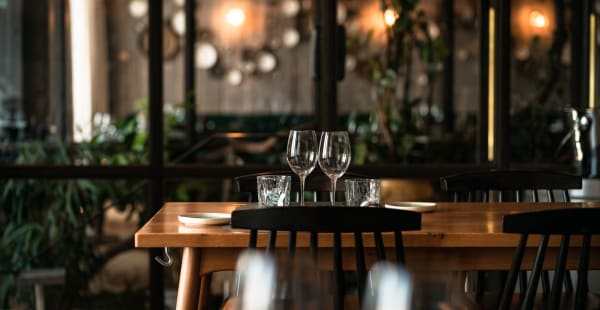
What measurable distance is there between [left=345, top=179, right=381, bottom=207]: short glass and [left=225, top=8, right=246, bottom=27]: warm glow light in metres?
8.09

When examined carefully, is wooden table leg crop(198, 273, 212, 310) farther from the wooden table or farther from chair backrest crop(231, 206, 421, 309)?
chair backrest crop(231, 206, 421, 309)

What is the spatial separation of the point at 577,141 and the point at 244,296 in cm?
277

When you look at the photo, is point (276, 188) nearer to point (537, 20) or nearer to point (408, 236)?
point (408, 236)

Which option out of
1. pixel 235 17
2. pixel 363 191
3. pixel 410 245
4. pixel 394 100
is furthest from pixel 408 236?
pixel 235 17

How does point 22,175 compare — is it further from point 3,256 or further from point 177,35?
point 177,35

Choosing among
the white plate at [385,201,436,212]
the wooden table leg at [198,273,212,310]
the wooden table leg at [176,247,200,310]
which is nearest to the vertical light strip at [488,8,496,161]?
the white plate at [385,201,436,212]

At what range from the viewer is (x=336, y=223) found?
5.62ft

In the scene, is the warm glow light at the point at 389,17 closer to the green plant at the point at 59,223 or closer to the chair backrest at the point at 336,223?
the green plant at the point at 59,223

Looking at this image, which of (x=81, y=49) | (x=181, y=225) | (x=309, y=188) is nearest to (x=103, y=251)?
(x=309, y=188)

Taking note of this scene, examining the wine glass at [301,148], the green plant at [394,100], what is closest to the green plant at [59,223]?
the green plant at [394,100]

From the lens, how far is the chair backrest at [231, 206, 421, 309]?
1716mm

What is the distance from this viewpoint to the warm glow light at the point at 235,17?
1008cm

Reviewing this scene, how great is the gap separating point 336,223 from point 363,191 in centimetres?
50

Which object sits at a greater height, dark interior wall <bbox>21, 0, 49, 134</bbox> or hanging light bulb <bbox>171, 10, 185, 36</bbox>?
hanging light bulb <bbox>171, 10, 185, 36</bbox>
